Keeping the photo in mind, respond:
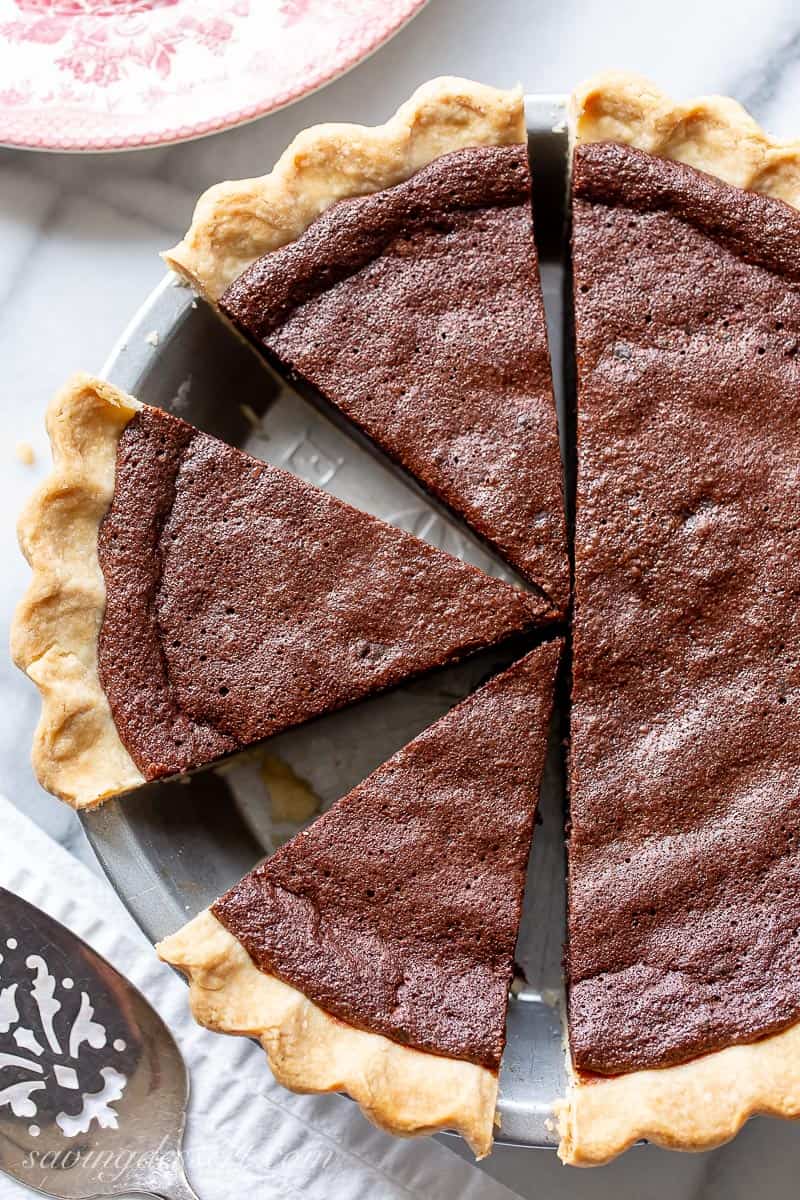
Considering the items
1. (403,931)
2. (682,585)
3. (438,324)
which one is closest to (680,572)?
Answer: (682,585)

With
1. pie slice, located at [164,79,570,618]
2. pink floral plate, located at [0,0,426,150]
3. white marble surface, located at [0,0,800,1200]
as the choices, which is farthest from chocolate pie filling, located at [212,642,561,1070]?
pink floral plate, located at [0,0,426,150]

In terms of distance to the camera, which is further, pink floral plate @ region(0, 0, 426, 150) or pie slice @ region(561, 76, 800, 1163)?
pink floral plate @ region(0, 0, 426, 150)

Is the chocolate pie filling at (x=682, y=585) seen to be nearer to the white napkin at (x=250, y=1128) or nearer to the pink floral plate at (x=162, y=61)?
the white napkin at (x=250, y=1128)

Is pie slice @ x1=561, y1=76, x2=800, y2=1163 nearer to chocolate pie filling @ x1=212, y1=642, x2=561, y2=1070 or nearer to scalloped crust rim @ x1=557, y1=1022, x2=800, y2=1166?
scalloped crust rim @ x1=557, y1=1022, x2=800, y2=1166

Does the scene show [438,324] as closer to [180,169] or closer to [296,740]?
[180,169]

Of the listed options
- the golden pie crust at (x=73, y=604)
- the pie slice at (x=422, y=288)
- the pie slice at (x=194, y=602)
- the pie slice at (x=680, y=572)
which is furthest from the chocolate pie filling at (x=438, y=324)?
the golden pie crust at (x=73, y=604)

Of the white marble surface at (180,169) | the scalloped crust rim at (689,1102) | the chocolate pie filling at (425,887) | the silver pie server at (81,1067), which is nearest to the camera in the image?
the scalloped crust rim at (689,1102)
